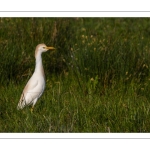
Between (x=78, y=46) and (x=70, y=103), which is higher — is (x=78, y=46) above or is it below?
above

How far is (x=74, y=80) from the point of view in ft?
33.0

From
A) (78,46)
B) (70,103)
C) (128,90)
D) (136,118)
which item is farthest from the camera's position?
(78,46)

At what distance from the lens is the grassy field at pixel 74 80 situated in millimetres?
8117

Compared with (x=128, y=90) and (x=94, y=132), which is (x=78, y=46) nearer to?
(x=128, y=90)

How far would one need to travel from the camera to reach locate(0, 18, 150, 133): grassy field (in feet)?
26.6

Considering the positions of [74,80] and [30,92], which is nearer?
[30,92]

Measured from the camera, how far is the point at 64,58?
1090 centimetres

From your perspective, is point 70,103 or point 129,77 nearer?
point 70,103

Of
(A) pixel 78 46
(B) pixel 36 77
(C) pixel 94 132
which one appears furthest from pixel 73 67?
(C) pixel 94 132

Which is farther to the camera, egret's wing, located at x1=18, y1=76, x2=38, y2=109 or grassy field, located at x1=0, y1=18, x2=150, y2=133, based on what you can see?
egret's wing, located at x1=18, y1=76, x2=38, y2=109

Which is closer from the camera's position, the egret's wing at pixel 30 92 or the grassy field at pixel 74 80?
the grassy field at pixel 74 80

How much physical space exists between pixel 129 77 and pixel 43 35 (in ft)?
5.88

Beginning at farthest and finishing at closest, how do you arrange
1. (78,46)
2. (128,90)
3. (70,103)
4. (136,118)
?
(78,46) → (128,90) → (70,103) → (136,118)
